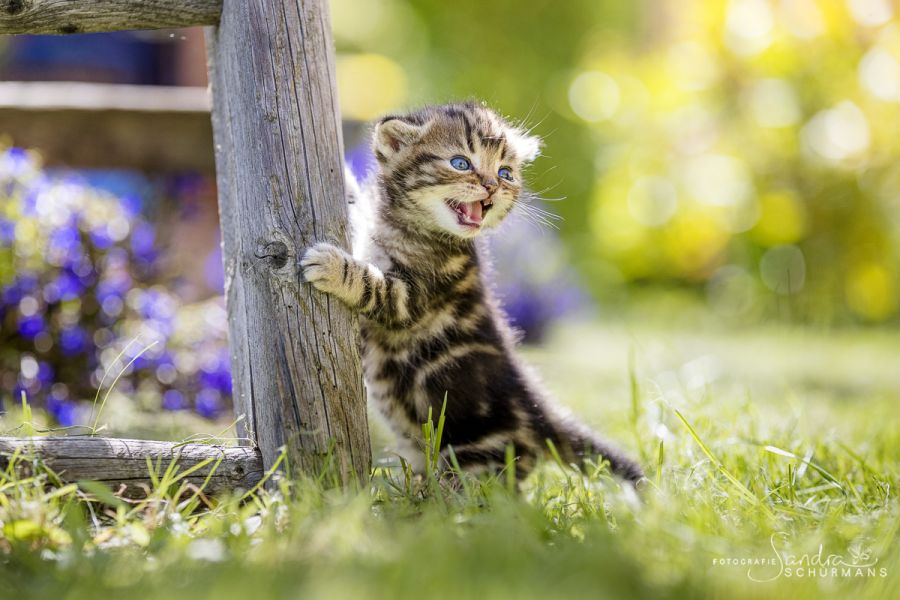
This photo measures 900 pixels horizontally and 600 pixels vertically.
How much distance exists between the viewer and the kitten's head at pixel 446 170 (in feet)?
9.21

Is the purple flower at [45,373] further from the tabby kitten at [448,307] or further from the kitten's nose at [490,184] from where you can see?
the kitten's nose at [490,184]

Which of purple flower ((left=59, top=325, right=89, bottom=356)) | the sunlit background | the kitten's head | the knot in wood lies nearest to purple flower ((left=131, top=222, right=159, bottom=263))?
the sunlit background

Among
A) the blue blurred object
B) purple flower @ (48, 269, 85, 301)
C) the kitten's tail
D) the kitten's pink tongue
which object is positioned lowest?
the kitten's tail

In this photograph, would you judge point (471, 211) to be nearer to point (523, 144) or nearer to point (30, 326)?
point (523, 144)

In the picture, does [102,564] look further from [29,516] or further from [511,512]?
[511,512]

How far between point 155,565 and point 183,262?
3.53 m

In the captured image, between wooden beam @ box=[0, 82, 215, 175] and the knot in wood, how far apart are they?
2565 millimetres

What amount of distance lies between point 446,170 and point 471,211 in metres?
0.16

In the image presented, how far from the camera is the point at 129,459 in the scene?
212cm

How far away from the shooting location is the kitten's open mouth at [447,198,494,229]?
2.76 metres

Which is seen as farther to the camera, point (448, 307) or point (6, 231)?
point (6, 231)

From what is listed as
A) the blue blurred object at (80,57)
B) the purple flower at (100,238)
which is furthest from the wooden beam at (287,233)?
the blue blurred object at (80,57)

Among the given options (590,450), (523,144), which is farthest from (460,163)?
(590,450)

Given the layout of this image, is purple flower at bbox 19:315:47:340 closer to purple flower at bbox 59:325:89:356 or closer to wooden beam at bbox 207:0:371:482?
purple flower at bbox 59:325:89:356
